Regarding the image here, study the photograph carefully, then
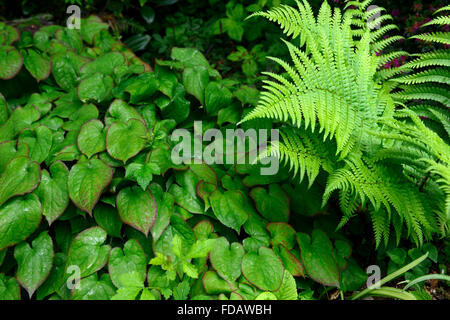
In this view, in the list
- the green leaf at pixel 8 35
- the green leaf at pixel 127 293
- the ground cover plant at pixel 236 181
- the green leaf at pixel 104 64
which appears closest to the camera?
the green leaf at pixel 127 293

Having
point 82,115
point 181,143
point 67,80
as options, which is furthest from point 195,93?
point 67,80

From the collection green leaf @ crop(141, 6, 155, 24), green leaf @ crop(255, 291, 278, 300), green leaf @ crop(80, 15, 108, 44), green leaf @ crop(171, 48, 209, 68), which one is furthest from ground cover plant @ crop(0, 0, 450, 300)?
green leaf @ crop(141, 6, 155, 24)

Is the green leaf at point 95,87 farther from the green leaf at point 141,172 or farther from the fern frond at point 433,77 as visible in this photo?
the fern frond at point 433,77

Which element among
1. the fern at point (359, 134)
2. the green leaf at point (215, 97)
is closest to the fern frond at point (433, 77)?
the fern at point (359, 134)

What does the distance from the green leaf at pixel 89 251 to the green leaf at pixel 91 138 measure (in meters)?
0.41

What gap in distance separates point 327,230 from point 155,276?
100 centimetres

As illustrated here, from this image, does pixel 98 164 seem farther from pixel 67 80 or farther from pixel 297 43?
pixel 297 43

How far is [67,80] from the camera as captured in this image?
2.31 metres

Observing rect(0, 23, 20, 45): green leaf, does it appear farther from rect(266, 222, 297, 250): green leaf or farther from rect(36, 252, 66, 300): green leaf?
rect(266, 222, 297, 250): green leaf

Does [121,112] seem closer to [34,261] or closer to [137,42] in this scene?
[34,261]

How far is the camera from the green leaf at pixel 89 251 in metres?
1.59

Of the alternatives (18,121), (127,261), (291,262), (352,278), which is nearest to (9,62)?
(18,121)

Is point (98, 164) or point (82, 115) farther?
point (82, 115)

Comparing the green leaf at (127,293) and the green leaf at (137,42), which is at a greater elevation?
the green leaf at (137,42)
